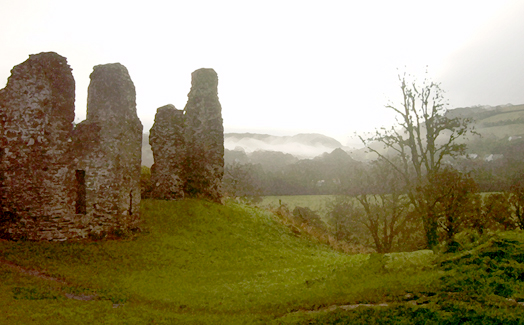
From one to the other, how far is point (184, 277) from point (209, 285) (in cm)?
128

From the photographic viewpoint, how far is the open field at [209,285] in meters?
6.79

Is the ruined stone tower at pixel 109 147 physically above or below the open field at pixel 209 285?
above

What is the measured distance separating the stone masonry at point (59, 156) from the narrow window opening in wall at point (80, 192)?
36mm

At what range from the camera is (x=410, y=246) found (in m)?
24.0

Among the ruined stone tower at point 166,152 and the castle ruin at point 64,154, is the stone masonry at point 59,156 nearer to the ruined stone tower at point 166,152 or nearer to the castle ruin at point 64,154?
the castle ruin at point 64,154

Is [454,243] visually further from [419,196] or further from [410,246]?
[410,246]

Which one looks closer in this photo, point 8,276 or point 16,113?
point 8,276

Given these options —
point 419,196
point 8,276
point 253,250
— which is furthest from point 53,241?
point 419,196

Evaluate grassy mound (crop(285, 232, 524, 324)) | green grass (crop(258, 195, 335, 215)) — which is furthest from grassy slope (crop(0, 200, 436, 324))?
green grass (crop(258, 195, 335, 215))

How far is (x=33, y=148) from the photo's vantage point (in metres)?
13.2

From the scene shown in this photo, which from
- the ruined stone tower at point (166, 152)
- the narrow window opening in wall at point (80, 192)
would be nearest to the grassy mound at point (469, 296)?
the narrow window opening in wall at point (80, 192)

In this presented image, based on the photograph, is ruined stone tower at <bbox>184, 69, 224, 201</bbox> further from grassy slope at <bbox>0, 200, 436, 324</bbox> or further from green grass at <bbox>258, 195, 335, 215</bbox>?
green grass at <bbox>258, 195, 335, 215</bbox>

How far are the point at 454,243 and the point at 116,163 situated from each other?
12.4 metres

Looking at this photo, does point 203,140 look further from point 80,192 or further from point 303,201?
point 303,201
